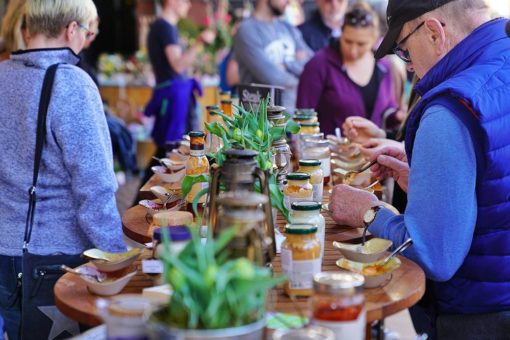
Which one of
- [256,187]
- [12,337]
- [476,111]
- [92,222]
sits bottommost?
[12,337]

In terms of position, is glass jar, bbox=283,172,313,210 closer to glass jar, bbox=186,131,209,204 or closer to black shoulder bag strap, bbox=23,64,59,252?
glass jar, bbox=186,131,209,204

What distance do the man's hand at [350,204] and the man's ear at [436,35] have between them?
0.52 m

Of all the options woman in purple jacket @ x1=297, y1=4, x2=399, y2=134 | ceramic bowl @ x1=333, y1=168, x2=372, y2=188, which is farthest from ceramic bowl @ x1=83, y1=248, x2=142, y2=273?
woman in purple jacket @ x1=297, y1=4, x2=399, y2=134

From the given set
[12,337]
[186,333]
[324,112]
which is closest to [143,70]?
[324,112]

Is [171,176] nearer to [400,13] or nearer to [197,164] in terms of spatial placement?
[197,164]

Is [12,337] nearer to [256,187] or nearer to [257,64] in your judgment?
[256,187]

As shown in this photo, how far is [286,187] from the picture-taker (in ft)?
8.81

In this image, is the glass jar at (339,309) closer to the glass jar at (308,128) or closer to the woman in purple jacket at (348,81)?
the glass jar at (308,128)

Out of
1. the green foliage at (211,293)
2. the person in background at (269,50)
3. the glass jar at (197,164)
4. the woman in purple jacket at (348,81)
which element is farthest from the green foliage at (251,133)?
the person in background at (269,50)

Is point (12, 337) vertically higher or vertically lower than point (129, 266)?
lower

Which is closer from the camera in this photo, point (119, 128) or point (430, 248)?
point (430, 248)

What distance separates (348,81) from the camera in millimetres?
5242

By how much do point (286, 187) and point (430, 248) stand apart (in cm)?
57

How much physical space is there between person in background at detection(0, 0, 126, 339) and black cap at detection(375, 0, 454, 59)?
99 centimetres
